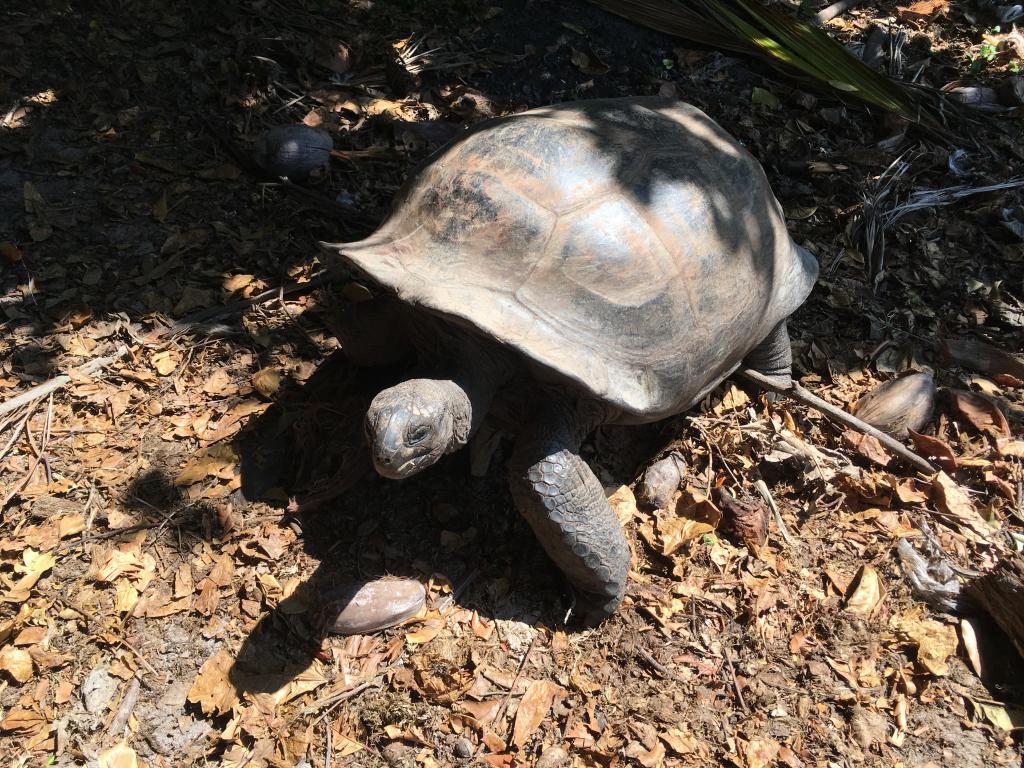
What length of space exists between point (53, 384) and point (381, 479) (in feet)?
6.11

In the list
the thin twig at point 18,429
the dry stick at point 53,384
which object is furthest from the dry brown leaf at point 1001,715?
the thin twig at point 18,429

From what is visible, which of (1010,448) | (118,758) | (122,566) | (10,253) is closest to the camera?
(118,758)

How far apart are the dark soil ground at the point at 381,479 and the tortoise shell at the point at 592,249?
37.7 inches

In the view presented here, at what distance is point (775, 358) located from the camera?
13.4 feet

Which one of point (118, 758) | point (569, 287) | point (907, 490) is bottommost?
point (118, 758)

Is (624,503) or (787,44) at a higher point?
(787,44)

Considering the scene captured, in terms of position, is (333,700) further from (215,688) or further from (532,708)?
(532,708)

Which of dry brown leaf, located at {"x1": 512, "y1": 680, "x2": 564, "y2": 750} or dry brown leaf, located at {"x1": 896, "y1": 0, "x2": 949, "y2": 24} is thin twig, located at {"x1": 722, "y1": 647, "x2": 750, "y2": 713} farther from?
dry brown leaf, located at {"x1": 896, "y1": 0, "x2": 949, "y2": 24}

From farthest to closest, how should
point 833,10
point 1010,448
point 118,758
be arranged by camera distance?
point 833,10 → point 1010,448 → point 118,758

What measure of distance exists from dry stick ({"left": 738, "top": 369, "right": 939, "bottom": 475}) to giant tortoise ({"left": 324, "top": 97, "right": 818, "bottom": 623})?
814 millimetres

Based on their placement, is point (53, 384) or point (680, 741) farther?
point (53, 384)

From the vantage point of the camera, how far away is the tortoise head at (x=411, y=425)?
2666 millimetres

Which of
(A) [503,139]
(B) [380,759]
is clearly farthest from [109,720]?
(A) [503,139]

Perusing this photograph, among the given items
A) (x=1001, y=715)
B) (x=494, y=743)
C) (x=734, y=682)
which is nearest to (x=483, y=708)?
(x=494, y=743)
